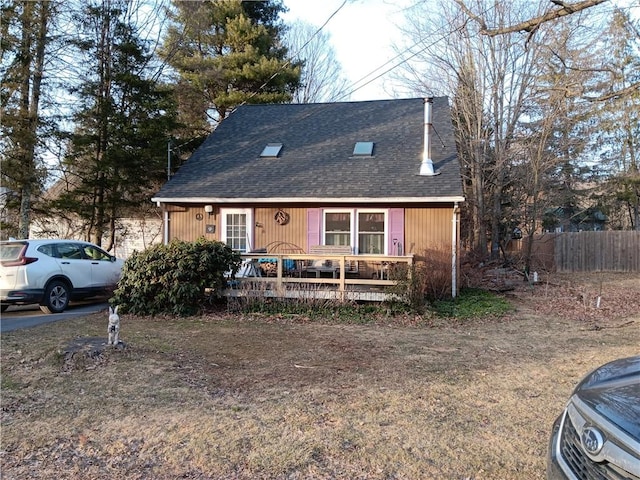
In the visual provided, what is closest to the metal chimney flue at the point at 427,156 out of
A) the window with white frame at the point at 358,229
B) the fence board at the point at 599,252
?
the window with white frame at the point at 358,229

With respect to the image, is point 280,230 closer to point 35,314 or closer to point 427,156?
point 427,156

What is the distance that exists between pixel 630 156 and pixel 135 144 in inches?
921

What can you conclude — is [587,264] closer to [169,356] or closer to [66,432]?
[169,356]

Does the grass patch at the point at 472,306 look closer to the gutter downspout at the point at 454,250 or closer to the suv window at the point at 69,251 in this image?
the gutter downspout at the point at 454,250

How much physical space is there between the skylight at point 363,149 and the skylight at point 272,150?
2.39 m

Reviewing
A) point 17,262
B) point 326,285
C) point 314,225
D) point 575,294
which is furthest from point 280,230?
point 575,294

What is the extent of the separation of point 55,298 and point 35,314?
468mm

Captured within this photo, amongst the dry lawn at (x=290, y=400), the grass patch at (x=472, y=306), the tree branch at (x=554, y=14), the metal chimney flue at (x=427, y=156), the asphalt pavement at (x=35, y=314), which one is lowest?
the dry lawn at (x=290, y=400)

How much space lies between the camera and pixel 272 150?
1441 cm

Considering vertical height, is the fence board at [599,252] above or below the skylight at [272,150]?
below

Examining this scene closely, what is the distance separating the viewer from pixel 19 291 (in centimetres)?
886

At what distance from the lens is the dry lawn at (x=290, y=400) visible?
319 centimetres

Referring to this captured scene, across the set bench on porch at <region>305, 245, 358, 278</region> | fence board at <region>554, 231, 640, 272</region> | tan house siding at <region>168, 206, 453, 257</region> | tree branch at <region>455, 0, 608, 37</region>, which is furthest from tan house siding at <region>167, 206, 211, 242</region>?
fence board at <region>554, 231, 640, 272</region>

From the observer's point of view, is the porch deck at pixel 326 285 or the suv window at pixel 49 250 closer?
the porch deck at pixel 326 285
